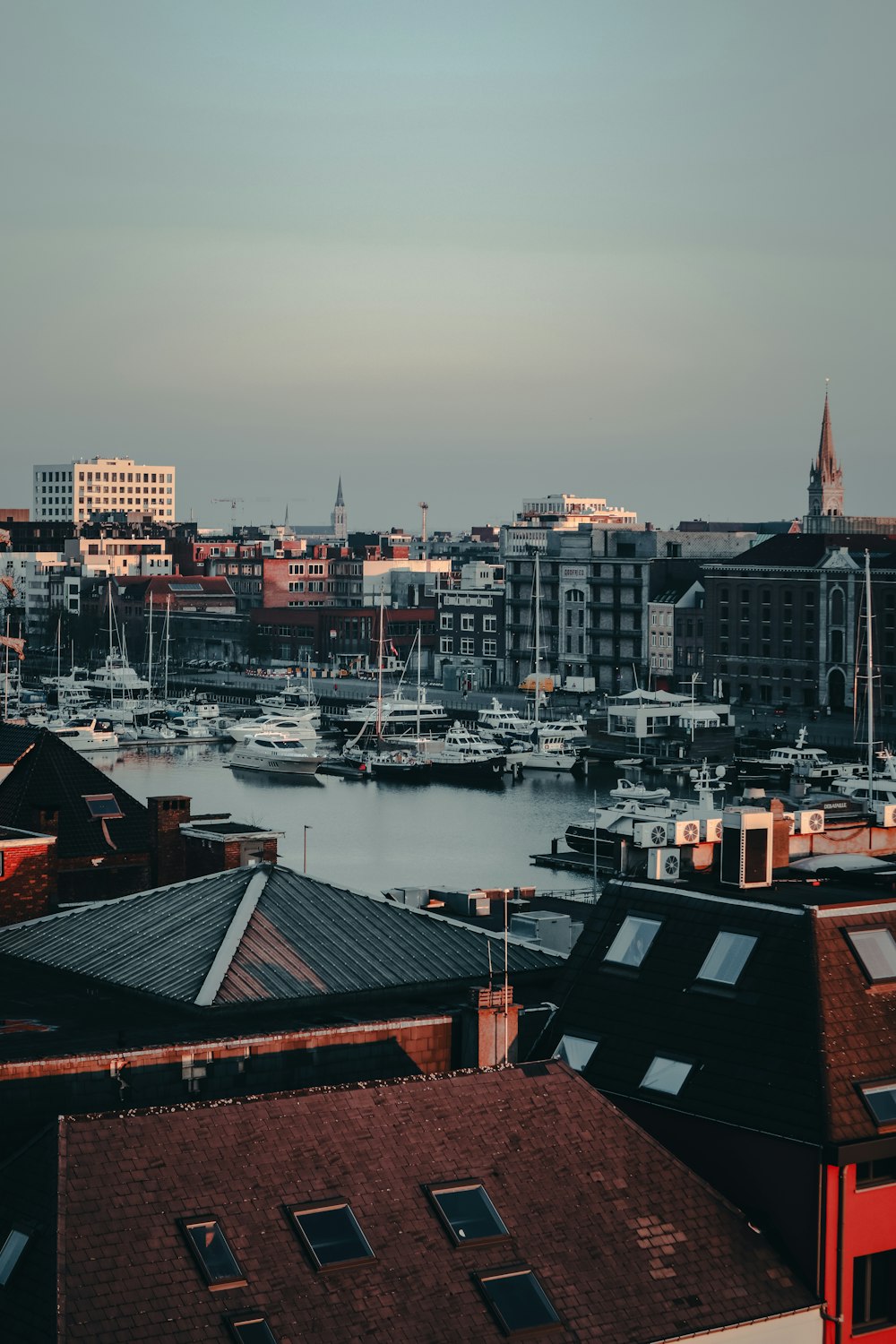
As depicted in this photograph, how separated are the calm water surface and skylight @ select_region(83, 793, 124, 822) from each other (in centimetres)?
2038

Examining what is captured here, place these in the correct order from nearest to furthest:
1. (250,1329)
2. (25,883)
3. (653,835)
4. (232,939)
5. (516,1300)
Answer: (250,1329), (516,1300), (653,835), (232,939), (25,883)

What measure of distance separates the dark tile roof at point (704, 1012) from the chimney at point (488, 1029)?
0.37 m

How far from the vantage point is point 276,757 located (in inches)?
3629

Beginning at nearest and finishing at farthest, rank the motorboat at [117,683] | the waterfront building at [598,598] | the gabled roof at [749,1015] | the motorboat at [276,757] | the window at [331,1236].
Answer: the window at [331,1236] → the gabled roof at [749,1015] → the motorboat at [276,757] → the waterfront building at [598,598] → the motorboat at [117,683]

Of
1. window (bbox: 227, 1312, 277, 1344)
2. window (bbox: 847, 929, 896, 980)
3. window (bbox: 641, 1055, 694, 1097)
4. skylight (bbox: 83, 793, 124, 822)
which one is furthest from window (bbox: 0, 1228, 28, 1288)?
skylight (bbox: 83, 793, 124, 822)

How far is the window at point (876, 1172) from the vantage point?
15531mm

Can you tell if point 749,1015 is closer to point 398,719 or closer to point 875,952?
point 875,952

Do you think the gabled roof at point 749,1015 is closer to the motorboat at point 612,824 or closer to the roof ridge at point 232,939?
the roof ridge at point 232,939

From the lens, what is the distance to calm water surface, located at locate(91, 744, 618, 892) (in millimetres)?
61219

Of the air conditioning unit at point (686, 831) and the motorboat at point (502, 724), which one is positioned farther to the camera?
the motorboat at point (502, 724)

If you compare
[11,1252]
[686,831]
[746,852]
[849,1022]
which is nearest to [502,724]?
[686,831]

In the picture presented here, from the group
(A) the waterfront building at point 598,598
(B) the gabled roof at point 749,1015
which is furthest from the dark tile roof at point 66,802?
(A) the waterfront building at point 598,598

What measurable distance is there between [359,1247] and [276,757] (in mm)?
79208

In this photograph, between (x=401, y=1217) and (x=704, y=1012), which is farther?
(x=704, y=1012)
